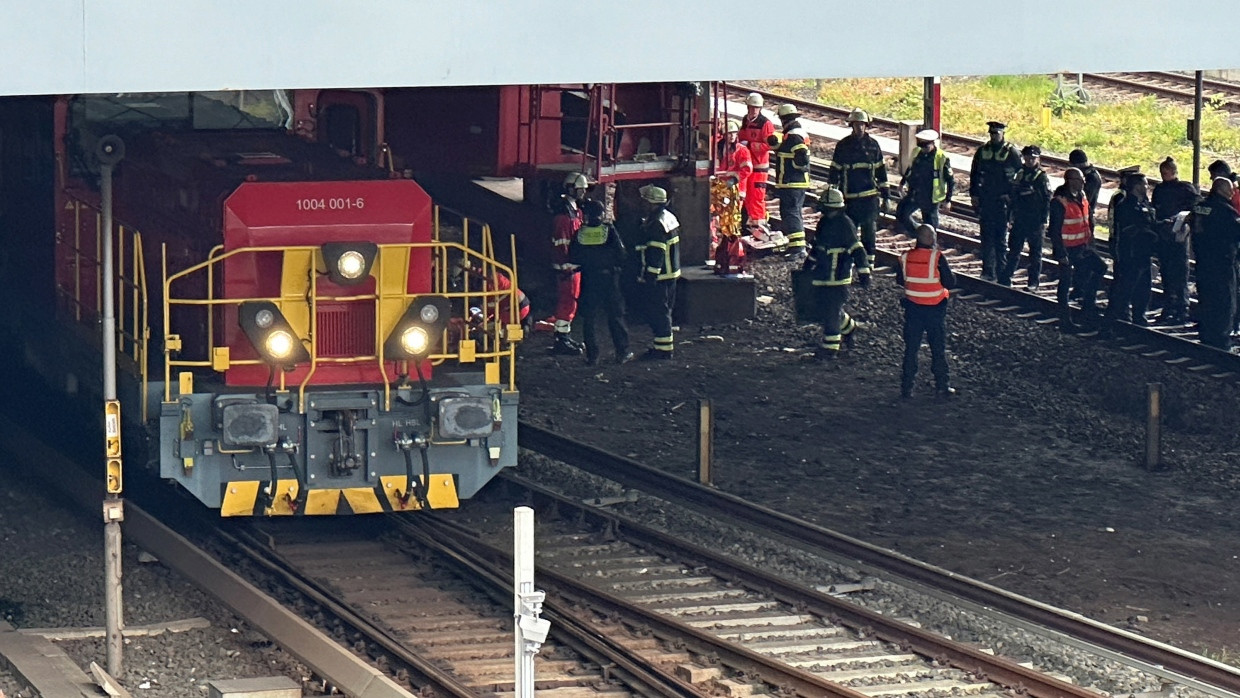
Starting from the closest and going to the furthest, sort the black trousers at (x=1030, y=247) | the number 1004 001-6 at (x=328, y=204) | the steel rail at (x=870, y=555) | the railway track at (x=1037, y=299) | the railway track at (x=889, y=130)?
the steel rail at (x=870, y=555) < the number 1004 001-6 at (x=328, y=204) < the railway track at (x=1037, y=299) < the black trousers at (x=1030, y=247) < the railway track at (x=889, y=130)

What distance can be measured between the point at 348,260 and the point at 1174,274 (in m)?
9.62

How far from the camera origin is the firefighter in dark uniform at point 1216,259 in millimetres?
17812

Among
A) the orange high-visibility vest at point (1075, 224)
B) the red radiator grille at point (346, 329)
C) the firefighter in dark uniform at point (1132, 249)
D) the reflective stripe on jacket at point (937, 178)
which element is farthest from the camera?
the reflective stripe on jacket at point (937, 178)

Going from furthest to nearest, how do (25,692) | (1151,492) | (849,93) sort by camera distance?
(849,93), (1151,492), (25,692)

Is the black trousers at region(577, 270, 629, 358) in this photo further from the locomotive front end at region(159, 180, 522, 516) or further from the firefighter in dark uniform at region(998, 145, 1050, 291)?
the locomotive front end at region(159, 180, 522, 516)

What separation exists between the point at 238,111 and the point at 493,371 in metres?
2.81

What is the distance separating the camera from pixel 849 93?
32.9 metres

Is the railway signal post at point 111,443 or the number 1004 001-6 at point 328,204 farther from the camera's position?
the number 1004 001-6 at point 328,204

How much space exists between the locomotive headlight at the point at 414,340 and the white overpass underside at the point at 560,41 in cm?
220

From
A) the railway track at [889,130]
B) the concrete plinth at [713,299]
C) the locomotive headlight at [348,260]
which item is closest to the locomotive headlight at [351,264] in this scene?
the locomotive headlight at [348,260]

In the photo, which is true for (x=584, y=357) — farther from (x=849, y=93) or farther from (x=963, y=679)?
(x=849, y=93)

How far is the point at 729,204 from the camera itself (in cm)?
2083

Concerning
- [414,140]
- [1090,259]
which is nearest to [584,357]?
[414,140]

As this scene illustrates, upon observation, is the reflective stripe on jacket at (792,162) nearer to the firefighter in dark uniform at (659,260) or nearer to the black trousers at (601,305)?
the firefighter in dark uniform at (659,260)
